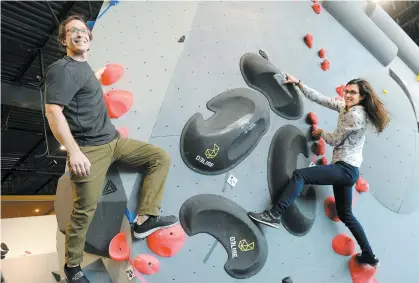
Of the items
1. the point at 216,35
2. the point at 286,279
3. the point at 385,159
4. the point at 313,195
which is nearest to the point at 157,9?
the point at 216,35

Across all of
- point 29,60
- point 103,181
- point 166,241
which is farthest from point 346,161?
point 29,60

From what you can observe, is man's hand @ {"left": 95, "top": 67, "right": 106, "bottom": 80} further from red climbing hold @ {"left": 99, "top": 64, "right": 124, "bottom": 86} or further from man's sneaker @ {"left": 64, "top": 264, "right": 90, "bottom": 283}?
man's sneaker @ {"left": 64, "top": 264, "right": 90, "bottom": 283}

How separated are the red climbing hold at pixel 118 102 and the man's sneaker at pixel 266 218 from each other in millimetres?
885

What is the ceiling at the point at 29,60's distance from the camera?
5664mm

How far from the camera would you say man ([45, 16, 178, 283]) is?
1.56 meters

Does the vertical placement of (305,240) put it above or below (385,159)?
below

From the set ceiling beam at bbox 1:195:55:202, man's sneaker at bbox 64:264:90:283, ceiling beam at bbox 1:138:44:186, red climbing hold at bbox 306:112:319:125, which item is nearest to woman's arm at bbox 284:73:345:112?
red climbing hold at bbox 306:112:319:125

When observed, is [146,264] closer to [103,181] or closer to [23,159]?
[103,181]

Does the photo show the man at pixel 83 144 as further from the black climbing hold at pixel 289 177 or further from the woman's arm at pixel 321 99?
the woman's arm at pixel 321 99

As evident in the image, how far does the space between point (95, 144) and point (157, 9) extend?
98cm

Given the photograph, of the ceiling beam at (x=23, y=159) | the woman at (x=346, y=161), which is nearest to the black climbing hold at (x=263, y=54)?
the woman at (x=346, y=161)

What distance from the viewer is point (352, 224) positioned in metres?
2.44

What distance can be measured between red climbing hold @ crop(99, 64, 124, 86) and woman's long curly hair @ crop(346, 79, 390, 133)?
1.38 metres

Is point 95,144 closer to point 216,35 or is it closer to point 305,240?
point 216,35
